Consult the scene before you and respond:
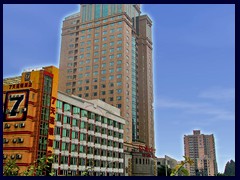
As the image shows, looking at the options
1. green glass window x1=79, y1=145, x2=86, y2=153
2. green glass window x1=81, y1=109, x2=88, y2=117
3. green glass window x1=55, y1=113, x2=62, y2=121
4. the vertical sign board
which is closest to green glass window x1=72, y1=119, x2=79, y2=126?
green glass window x1=81, y1=109, x2=88, y2=117

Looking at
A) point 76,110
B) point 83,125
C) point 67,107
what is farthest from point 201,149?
point 67,107

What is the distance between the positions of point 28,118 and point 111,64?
4567 cm

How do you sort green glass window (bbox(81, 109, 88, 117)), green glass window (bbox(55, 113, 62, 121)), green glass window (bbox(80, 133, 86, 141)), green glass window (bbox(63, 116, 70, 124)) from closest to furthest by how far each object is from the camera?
green glass window (bbox(55, 113, 62, 121)) → green glass window (bbox(63, 116, 70, 124)) → green glass window (bbox(80, 133, 86, 141)) → green glass window (bbox(81, 109, 88, 117))

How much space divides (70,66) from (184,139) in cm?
5806

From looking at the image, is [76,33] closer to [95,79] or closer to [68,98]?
[95,79]

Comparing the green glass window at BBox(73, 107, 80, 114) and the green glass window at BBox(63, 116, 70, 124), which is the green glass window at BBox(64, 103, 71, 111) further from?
the green glass window at BBox(73, 107, 80, 114)

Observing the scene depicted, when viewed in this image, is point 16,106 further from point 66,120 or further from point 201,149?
point 201,149

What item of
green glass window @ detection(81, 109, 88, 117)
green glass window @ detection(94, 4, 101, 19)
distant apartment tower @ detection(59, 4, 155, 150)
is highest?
green glass window @ detection(94, 4, 101, 19)

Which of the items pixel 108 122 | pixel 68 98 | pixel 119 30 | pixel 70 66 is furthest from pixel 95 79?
pixel 68 98

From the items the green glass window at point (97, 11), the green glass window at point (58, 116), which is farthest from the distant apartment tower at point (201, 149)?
the green glass window at point (58, 116)

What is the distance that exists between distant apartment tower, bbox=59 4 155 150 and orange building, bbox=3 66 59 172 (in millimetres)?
37324

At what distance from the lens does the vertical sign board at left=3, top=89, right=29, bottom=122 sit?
116 ft

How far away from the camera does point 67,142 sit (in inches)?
1628

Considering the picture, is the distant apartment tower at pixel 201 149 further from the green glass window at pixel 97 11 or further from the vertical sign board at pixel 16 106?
the vertical sign board at pixel 16 106
